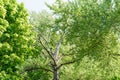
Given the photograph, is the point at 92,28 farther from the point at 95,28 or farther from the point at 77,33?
the point at 77,33

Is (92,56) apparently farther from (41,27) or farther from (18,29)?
(41,27)

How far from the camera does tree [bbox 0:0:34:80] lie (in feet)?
118

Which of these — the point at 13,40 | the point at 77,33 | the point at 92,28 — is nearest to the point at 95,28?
the point at 92,28

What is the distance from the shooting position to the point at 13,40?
121 ft

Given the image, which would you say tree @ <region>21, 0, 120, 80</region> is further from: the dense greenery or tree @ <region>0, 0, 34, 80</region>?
tree @ <region>0, 0, 34, 80</region>

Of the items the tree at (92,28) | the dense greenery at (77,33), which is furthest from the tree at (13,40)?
the tree at (92,28)

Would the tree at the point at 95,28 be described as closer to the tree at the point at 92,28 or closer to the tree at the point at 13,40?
the tree at the point at 92,28

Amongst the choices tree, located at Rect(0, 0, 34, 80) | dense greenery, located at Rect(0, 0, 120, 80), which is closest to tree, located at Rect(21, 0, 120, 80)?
dense greenery, located at Rect(0, 0, 120, 80)

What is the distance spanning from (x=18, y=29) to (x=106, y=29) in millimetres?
9450

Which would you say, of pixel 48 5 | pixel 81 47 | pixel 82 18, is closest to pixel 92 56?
pixel 81 47

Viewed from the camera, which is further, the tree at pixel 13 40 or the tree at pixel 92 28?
the tree at pixel 13 40

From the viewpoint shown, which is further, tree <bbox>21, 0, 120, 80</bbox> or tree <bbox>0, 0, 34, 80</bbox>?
tree <bbox>0, 0, 34, 80</bbox>

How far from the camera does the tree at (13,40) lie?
118 ft

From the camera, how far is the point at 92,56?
123 feet
